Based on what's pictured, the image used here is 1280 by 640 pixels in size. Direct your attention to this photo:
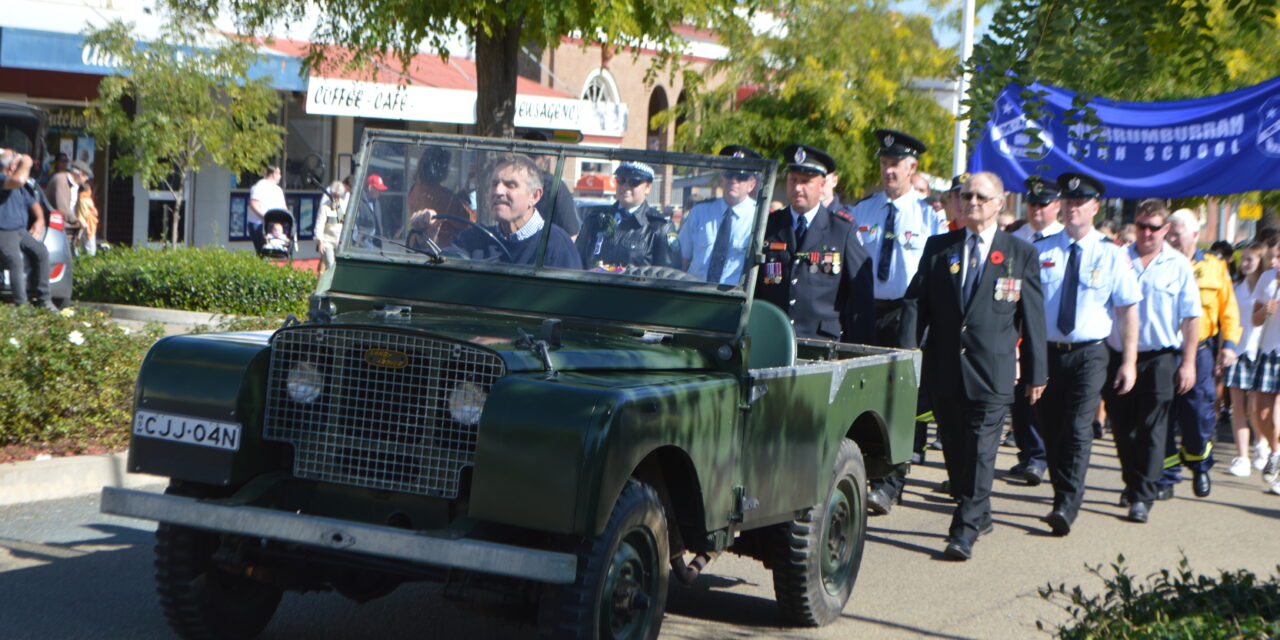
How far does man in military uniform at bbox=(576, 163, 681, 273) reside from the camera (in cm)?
589

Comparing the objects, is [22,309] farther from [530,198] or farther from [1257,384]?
[1257,384]

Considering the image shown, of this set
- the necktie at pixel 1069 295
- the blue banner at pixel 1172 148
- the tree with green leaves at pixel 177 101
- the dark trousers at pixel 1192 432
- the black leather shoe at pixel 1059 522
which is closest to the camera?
the black leather shoe at pixel 1059 522

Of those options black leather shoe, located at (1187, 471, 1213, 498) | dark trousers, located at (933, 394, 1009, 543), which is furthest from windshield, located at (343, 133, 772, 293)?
black leather shoe, located at (1187, 471, 1213, 498)

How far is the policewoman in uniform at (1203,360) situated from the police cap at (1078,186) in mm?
1253

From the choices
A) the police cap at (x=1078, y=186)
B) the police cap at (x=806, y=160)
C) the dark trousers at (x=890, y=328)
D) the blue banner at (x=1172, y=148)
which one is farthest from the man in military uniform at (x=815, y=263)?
the blue banner at (x=1172, y=148)

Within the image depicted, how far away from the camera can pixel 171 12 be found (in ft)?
66.4

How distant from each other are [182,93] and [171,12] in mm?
1591

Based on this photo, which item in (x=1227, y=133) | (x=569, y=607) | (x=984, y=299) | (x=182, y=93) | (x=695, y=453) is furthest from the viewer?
(x=182, y=93)

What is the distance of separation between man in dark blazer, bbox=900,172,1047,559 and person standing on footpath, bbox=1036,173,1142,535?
82cm

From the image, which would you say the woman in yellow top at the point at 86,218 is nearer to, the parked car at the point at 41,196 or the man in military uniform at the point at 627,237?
the parked car at the point at 41,196

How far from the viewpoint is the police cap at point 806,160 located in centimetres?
810

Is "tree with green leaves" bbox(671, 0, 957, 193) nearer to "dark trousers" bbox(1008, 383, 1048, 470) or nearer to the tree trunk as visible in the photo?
the tree trunk

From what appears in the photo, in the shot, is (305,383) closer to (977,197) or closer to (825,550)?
(825,550)

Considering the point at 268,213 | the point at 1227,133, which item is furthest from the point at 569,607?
the point at 268,213
